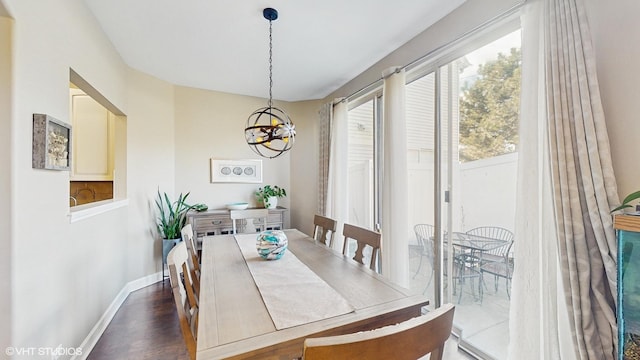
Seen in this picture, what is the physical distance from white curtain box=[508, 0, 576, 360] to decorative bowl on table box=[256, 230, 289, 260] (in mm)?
1453

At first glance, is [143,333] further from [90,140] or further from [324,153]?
[324,153]

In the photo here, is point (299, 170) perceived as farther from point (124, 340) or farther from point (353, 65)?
point (124, 340)

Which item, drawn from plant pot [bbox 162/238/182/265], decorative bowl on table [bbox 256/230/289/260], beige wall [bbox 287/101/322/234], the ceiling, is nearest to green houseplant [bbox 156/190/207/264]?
plant pot [bbox 162/238/182/265]

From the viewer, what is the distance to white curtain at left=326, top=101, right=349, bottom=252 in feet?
11.7

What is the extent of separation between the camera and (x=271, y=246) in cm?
178

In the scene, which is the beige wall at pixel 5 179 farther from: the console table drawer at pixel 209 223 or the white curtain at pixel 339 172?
the white curtain at pixel 339 172

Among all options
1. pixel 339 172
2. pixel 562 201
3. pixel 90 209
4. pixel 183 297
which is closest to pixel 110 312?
pixel 90 209

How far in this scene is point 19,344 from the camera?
4.18 feet

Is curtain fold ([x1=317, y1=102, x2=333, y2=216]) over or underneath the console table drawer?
over

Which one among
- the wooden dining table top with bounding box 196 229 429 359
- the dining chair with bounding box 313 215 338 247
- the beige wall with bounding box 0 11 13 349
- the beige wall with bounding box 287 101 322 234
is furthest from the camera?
the beige wall with bounding box 287 101 322 234

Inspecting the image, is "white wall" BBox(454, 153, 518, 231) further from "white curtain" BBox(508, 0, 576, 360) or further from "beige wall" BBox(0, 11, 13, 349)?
"beige wall" BBox(0, 11, 13, 349)

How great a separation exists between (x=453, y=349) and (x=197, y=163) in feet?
12.5

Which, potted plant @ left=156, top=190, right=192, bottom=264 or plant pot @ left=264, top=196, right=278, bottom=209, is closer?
potted plant @ left=156, top=190, right=192, bottom=264

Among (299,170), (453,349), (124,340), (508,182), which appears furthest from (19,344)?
(299,170)
